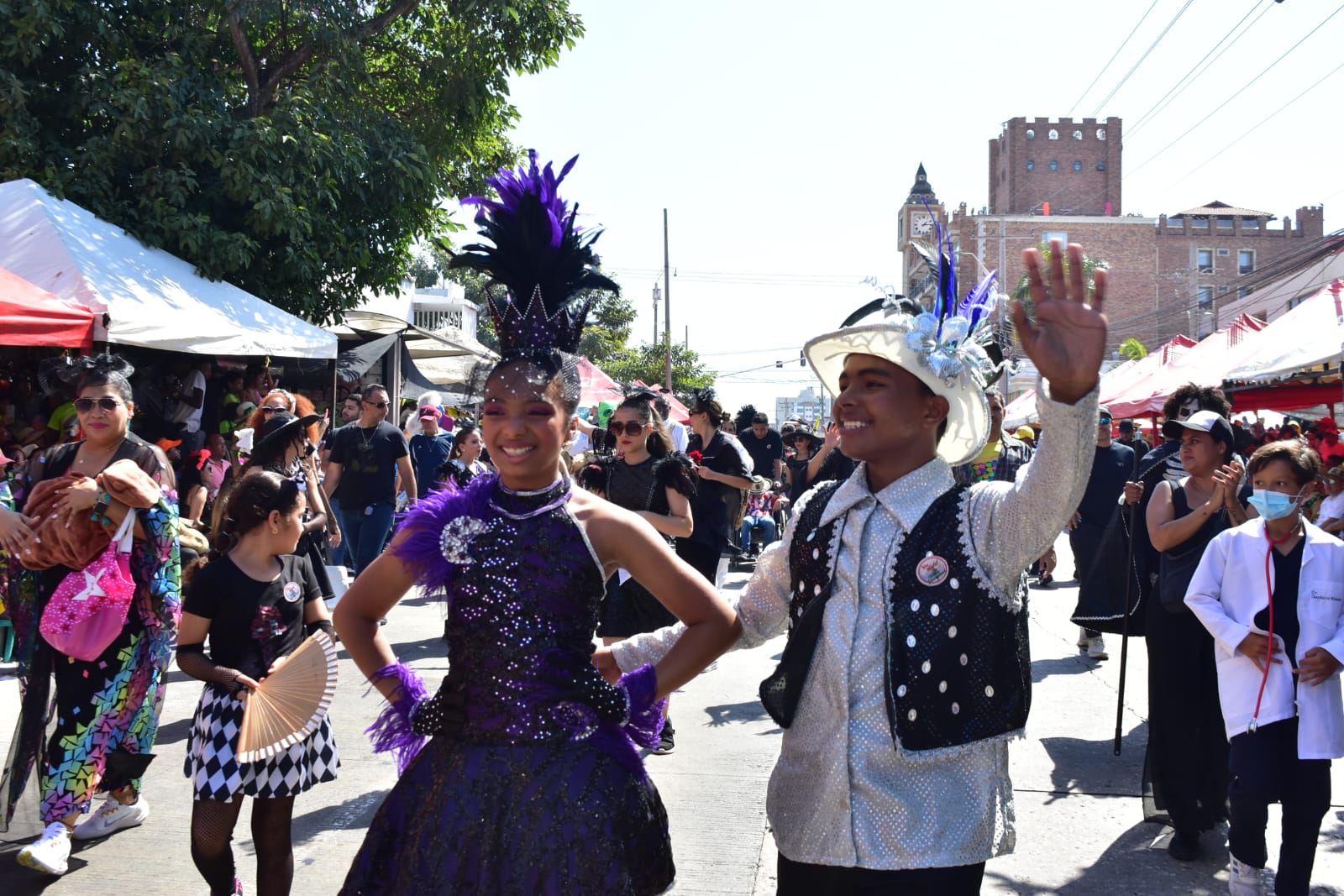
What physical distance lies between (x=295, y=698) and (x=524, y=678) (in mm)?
1452

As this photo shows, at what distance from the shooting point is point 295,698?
367cm

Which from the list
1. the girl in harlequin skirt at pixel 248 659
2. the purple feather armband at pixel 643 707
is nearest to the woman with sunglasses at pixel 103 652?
the girl in harlequin skirt at pixel 248 659

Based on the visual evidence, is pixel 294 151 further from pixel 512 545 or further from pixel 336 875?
pixel 512 545

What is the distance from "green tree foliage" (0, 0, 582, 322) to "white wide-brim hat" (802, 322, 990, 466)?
10.5m

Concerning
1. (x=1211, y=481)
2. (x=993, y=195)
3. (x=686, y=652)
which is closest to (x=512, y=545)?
(x=686, y=652)

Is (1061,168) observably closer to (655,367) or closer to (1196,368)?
(655,367)

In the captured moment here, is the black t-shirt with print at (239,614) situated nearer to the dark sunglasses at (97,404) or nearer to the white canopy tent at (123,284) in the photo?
the dark sunglasses at (97,404)

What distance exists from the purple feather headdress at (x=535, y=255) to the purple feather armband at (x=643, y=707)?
872 millimetres

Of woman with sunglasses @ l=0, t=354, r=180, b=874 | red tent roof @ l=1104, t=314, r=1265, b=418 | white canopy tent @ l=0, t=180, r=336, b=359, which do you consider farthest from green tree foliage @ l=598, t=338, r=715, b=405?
woman with sunglasses @ l=0, t=354, r=180, b=874

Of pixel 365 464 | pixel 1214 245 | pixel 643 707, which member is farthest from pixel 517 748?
pixel 1214 245

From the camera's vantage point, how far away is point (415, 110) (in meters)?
15.5

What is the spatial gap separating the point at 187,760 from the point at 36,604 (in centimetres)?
134

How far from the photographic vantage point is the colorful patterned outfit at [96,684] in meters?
4.45

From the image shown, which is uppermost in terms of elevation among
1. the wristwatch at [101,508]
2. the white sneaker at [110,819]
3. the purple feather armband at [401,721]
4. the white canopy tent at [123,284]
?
the white canopy tent at [123,284]
